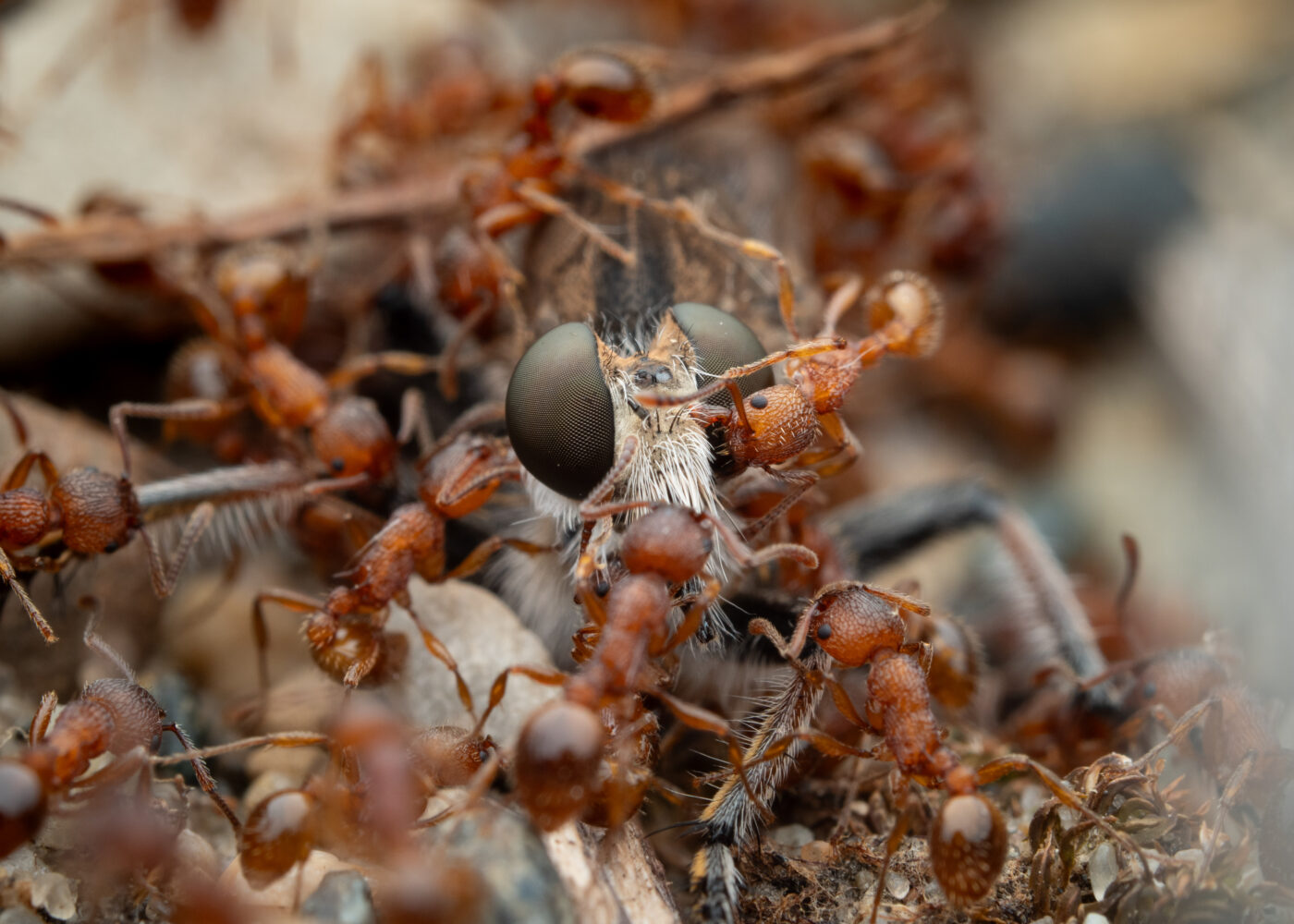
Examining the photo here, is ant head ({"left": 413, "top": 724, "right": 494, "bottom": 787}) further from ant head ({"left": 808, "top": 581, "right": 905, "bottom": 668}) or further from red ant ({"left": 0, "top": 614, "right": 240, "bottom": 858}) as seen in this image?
ant head ({"left": 808, "top": 581, "right": 905, "bottom": 668})

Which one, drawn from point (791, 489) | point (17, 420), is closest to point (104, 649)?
point (17, 420)

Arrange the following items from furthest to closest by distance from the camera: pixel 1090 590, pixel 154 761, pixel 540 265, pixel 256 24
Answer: pixel 256 24 < pixel 1090 590 < pixel 540 265 < pixel 154 761

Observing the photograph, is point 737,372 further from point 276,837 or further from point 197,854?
point 197,854

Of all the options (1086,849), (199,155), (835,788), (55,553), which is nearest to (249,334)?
(55,553)

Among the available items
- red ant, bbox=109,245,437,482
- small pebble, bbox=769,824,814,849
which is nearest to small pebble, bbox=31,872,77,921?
red ant, bbox=109,245,437,482

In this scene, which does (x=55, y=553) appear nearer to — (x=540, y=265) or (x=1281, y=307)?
(x=540, y=265)

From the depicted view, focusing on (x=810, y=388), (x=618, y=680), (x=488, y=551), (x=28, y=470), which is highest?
(x=810, y=388)

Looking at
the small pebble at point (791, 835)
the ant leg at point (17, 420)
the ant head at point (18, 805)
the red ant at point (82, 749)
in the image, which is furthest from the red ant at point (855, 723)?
the ant leg at point (17, 420)
